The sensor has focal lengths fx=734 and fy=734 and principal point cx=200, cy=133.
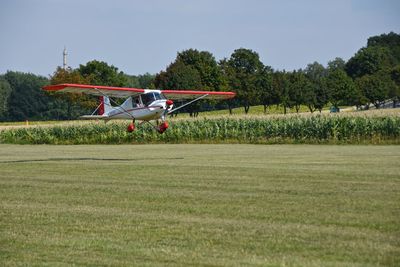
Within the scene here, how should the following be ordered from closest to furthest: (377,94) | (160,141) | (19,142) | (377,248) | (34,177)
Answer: (377,248), (34,177), (160,141), (19,142), (377,94)

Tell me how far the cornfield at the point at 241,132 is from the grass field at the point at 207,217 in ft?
55.9

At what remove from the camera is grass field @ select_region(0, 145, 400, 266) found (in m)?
8.98

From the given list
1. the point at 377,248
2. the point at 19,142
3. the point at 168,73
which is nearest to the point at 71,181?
the point at 377,248

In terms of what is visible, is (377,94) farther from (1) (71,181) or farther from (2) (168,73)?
(1) (71,181)

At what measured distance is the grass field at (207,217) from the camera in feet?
29.5

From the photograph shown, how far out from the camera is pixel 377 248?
8.87m

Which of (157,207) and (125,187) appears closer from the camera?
(157,207)

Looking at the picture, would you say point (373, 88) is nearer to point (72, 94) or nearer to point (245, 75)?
point (245, 75)

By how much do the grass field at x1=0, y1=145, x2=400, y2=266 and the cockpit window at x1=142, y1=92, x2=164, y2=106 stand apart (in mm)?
10008

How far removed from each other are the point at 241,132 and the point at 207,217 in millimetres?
28990

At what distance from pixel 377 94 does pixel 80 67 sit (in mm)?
40994

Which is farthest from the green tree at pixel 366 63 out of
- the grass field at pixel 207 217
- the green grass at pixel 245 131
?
the grass field at pixel 207 217

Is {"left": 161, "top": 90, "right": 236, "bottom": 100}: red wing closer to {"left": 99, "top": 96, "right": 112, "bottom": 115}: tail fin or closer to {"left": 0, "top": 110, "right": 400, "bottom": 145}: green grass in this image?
{"left": 99, "top": 96, "right": 112, "bottom": 115}: tail fin

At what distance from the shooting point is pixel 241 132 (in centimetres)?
4050
